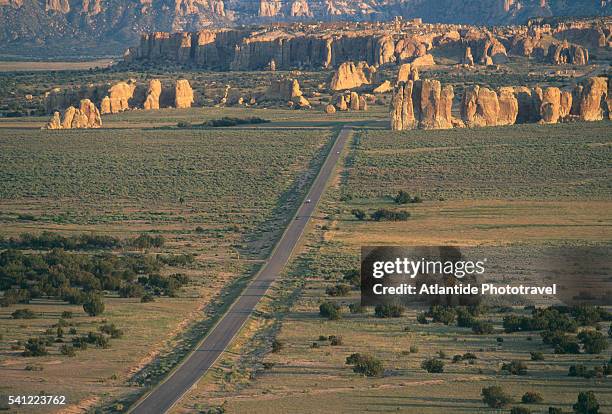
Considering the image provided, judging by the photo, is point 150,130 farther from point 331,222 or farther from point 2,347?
point 2,347

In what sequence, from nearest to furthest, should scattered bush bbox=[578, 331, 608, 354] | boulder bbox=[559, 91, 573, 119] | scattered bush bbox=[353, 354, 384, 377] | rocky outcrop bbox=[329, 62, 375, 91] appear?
scattered bush bbox=[353, 354, 384, 377]
scattered bush bbox=[578, 331, 608, 354]
boulder bbox=[559, 91, 573, 119]
rocky outcrop bbox=[329, 62, 375, 91]

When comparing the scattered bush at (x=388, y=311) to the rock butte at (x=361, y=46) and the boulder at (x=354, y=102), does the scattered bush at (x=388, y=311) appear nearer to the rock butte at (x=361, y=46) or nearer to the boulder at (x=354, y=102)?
the boulder at (x=354, y=102)

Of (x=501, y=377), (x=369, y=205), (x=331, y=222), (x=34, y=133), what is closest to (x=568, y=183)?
(x=369, y=205)

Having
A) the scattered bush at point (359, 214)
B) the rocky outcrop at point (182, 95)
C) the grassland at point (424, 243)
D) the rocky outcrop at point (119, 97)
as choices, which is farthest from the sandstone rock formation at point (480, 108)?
the rocky outcrop at point (119, 97)

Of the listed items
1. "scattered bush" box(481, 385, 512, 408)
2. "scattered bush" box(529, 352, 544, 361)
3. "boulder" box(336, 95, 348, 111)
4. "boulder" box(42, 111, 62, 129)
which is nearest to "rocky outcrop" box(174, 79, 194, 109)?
"boulder" box(336, 95, 348, 111)

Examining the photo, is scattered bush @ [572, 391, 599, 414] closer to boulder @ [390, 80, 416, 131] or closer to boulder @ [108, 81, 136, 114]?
boulder @ [390, 80, 416, 131]

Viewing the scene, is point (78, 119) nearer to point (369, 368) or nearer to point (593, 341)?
point (369, 368)

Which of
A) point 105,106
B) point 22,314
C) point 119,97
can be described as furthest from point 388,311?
point 119,97
